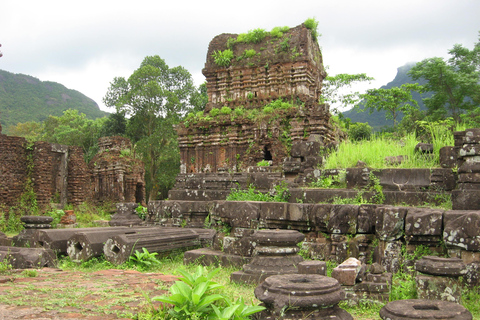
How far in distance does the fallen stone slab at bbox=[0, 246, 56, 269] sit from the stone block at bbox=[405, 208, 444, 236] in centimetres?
542

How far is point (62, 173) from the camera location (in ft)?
56.4

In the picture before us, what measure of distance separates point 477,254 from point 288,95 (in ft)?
39.5

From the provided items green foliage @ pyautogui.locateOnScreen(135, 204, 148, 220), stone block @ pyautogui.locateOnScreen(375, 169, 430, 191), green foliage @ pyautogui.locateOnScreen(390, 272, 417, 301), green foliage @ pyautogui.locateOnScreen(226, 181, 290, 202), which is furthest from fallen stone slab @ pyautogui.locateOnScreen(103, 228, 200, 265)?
green foliage @ pyautogui.locateOnScreen(390, 272, 417, 301)

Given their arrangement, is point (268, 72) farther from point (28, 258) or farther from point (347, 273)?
point (347, 273)

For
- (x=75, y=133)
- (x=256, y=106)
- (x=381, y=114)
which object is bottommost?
(x=256, y=106)

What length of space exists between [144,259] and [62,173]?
11.9 meters

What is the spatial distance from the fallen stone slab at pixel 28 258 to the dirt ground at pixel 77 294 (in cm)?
102

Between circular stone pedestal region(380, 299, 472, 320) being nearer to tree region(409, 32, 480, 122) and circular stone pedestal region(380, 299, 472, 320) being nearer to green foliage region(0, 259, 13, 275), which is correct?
green foliage region(0, 259, 13, 275)

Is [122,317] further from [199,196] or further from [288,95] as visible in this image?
[288,95]

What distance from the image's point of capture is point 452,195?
5.19 m

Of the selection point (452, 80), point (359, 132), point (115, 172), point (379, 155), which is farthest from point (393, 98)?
point (379, 155)

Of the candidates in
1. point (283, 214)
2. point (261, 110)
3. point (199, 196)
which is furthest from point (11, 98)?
point (283, 214)

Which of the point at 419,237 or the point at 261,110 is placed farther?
the point at 261,110

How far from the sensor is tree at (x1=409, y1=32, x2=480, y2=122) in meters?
26.9
